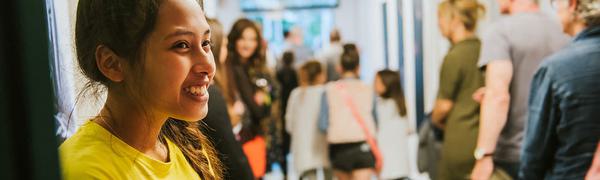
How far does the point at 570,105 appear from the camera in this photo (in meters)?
2.07

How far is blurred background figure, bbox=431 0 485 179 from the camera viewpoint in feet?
11.2

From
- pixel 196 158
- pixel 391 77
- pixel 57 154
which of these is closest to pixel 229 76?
pixel 391 77

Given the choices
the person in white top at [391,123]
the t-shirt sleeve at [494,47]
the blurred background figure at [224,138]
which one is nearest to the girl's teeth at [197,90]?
the blurred background figure at [224,138]

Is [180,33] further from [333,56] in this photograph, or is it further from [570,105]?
[333,56]

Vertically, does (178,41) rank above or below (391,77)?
above

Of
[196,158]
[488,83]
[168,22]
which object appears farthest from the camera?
[488,83]

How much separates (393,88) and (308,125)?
63 centimetres

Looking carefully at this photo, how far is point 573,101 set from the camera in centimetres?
207

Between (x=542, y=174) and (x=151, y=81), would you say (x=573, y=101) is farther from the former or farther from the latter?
(x=151, y=81)

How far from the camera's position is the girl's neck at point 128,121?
85cm

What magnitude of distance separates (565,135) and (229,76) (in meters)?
1.77

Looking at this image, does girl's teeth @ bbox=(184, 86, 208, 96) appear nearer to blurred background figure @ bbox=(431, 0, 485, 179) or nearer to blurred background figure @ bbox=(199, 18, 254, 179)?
blurred background figure @ bbox=(199, 18, 254, 179)

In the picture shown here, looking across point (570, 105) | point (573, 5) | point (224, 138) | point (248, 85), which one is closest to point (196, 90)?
point (224, 138)

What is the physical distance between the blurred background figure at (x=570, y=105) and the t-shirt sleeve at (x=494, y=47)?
0.76 meters
